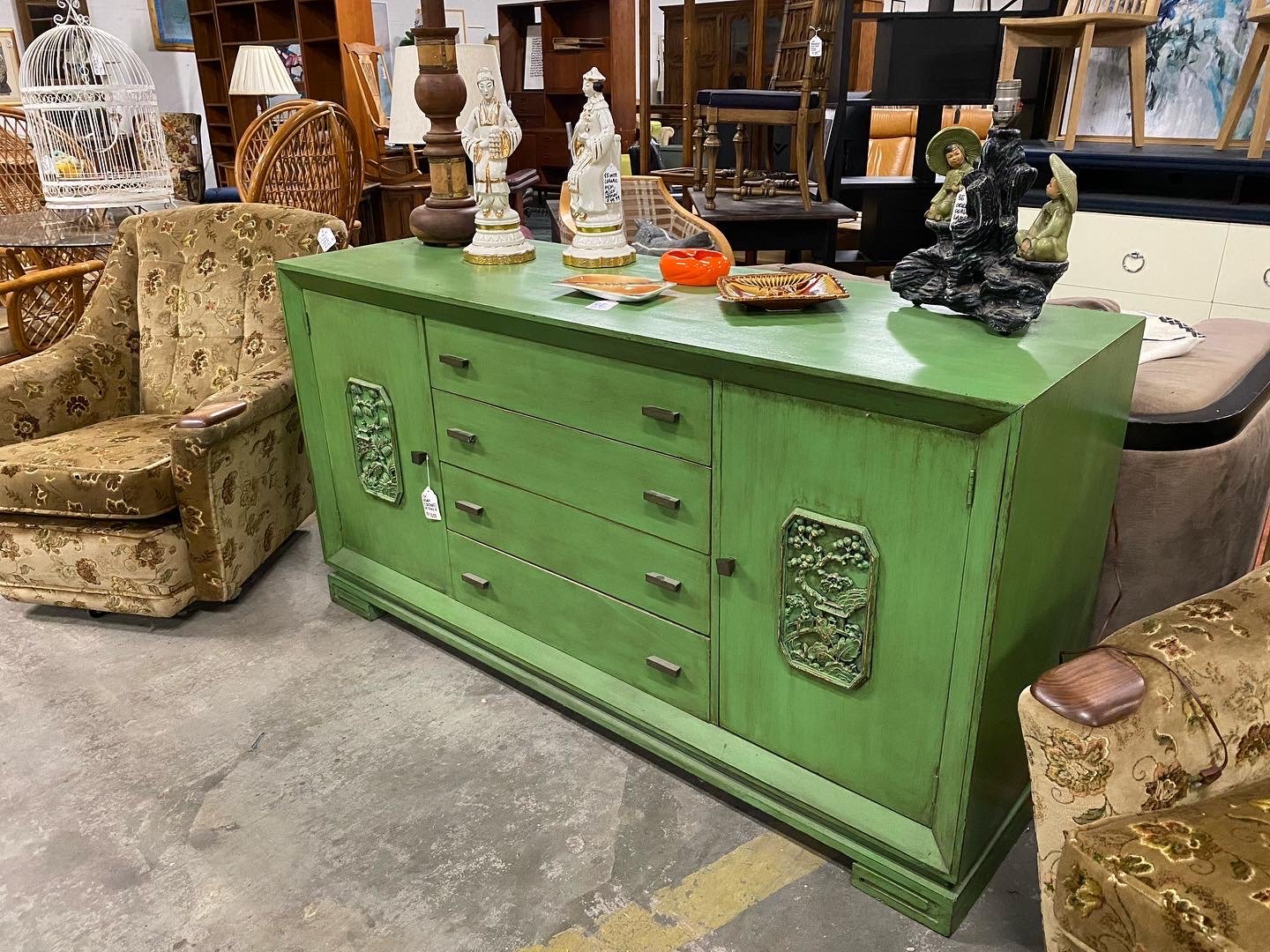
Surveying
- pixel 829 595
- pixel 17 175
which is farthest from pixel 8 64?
pixel 829 595

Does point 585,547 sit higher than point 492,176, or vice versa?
point 492,176

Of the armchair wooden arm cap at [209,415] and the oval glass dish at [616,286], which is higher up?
the oval glass dish at [616,286]

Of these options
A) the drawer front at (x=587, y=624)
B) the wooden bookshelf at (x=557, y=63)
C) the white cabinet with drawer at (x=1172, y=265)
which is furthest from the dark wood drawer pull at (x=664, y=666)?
the wooden bookshelf at (x=557, y=63)

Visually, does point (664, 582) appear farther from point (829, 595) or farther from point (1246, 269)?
point (1246, 269)

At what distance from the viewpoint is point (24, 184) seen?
4734 mm

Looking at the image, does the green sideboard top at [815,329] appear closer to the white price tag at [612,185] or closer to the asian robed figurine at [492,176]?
the asian robed figurine at [492,176]

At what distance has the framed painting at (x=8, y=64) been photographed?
7.09 meters

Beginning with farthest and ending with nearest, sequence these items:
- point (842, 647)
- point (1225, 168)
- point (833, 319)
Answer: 1. point (1225, 168)
2. point (833, 319)
3. point (842, 647)

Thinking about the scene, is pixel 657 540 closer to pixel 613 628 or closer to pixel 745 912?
pixel 613 628

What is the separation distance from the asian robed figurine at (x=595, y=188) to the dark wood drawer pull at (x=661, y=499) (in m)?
0.69

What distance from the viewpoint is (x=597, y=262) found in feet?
7.13

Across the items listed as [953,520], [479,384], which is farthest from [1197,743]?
[479,384]

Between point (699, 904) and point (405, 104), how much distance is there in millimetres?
3196

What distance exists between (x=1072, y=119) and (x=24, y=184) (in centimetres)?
508
